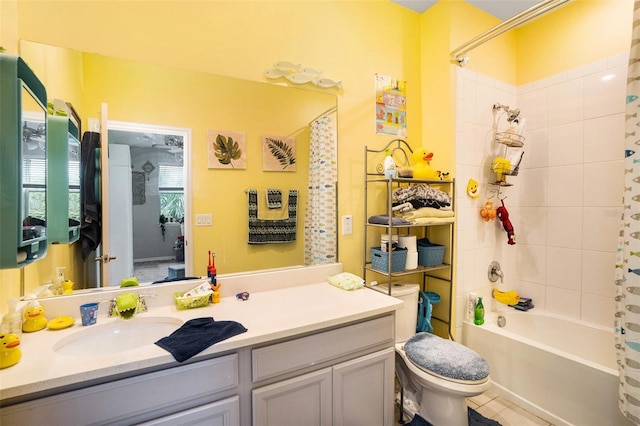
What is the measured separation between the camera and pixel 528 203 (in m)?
2.32

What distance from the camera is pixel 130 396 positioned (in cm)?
88

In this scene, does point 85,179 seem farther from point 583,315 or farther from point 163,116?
point 583,315

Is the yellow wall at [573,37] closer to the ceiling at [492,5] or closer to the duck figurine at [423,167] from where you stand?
the ceiling at [492,5]

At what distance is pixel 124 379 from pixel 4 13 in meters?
1.40

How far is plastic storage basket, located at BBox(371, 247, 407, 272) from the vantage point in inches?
70.3

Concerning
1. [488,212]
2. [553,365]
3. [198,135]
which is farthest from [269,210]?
[553,365]

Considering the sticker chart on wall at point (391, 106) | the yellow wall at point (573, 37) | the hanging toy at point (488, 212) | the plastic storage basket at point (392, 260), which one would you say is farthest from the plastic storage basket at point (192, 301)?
the yellow wall at point (573, 37)

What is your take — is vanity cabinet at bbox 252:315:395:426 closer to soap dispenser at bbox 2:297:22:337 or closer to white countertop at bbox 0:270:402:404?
white countertop at bbox 0:270:402:404

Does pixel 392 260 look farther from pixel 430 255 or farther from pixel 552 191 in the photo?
pixel 552 191

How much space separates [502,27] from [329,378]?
2.15 metres

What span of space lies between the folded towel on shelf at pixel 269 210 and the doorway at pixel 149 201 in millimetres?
377

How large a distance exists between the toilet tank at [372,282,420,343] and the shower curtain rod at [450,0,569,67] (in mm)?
1587

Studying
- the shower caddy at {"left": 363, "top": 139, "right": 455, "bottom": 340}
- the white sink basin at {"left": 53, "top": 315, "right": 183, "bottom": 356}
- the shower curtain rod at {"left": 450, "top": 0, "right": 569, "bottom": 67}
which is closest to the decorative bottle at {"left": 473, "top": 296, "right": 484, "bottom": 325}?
the shower caddy at {"left": 363, "top": 139, "right": 455, "bottom": 340}

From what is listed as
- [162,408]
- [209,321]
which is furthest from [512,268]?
[162,408]
